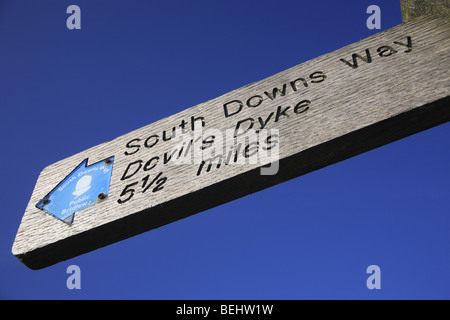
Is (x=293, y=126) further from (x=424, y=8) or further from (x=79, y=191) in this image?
(x=79, y=191)

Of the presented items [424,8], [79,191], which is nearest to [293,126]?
[424,8]

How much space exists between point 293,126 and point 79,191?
0.80 meters

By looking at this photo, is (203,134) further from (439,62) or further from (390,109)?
(439,62)

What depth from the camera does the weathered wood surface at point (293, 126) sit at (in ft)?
3.92

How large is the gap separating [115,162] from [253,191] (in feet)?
1.77

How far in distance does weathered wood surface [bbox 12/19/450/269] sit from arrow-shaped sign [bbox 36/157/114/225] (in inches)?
1.1

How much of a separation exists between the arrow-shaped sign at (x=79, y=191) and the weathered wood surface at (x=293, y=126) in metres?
0.03

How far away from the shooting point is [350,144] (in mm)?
1231

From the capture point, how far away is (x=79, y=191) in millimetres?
1488

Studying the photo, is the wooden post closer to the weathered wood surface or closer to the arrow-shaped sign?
the weathered wood surface

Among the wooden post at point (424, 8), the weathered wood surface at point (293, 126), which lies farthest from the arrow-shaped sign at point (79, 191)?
the wooden post at point (424, 8)

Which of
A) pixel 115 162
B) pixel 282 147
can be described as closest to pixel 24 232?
pixel 115 162

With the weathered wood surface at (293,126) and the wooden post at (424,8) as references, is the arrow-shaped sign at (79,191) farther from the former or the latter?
the wooden post at (424,8)

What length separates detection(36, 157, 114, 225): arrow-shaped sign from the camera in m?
1.43
